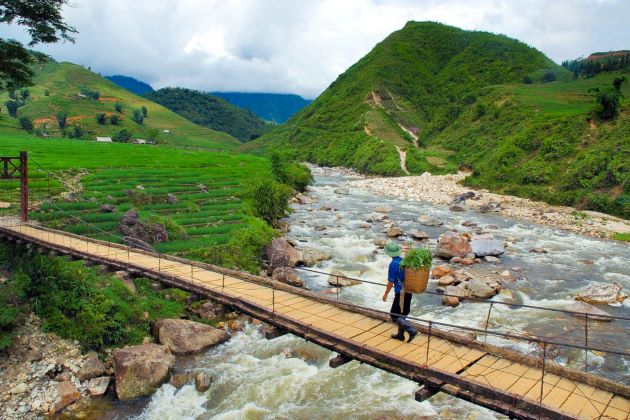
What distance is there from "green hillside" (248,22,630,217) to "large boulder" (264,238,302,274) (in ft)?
108

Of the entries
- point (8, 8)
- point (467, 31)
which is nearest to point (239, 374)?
point (8, 8)

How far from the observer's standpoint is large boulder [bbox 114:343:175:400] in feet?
45.2

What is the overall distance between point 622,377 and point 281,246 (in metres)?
17.1

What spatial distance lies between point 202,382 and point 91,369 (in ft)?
12.0

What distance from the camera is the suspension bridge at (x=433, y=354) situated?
7.86 metres

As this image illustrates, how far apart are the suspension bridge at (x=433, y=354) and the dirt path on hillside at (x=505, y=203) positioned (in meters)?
30.8

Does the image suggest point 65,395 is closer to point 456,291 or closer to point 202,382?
point 202,382

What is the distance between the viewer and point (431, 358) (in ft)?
30.5

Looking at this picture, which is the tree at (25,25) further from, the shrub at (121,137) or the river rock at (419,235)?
the shrub at (121,137)

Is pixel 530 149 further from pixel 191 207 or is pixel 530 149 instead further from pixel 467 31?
pixel 467 31

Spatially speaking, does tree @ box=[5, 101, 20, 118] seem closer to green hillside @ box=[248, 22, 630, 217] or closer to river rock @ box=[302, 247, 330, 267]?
green hillside @ box=[248, 22, 630, 217]

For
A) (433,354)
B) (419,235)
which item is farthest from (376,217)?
(433,354)

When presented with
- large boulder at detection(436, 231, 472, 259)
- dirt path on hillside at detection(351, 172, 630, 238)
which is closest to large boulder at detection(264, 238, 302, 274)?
large boulder at detection(436, 231, 472, 259)

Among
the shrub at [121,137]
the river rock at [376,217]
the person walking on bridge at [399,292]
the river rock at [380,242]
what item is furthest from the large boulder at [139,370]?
the shrub at [121,137]
